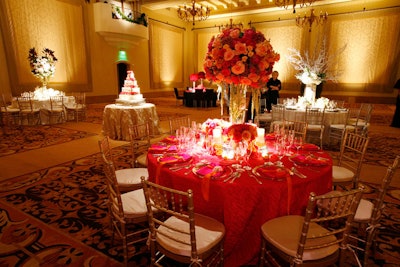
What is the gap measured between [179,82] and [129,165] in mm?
13923

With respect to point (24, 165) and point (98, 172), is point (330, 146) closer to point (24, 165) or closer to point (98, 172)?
point (98, 172)

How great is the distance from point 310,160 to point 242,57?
100 cm

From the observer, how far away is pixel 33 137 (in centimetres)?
591

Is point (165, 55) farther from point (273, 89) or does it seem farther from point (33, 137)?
point (33, 137)

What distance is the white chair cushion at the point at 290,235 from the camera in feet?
4.82

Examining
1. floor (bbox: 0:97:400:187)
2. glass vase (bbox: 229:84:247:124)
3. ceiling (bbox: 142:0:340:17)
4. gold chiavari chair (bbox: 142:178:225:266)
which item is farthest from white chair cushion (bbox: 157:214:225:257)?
ceiling (bbox: 142:0:340:17)

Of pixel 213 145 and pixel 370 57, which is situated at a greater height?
pixel 370 57

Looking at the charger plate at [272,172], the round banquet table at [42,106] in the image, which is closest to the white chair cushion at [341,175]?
the charger plate at [272,172]

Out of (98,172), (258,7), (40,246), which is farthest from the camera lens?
(258,7)

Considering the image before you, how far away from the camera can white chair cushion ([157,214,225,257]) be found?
150 centimetres

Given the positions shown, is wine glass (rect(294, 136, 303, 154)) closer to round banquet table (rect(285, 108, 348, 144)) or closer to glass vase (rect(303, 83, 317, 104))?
round banquet table (rect(285, 108, 348, 144))

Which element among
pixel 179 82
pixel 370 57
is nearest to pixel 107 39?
pixel 179 82

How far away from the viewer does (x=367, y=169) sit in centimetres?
399

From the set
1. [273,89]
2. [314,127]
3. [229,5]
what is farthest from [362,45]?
[314,127]
